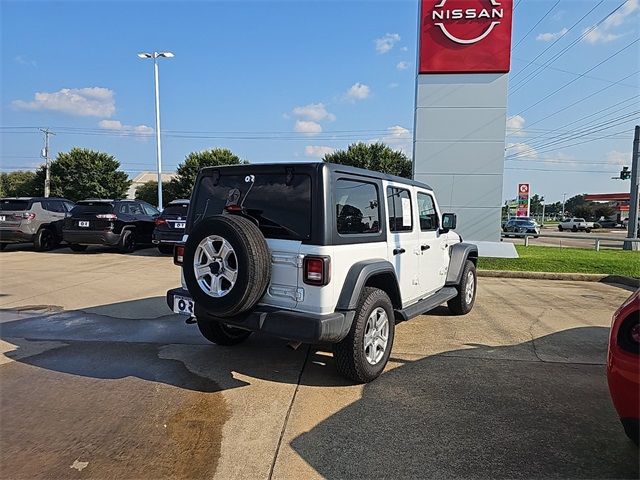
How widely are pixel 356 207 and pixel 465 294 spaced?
3.26 meters

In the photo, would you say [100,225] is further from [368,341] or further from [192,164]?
[192,164]

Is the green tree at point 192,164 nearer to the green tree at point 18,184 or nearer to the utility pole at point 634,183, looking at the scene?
the green tree at point 18,184

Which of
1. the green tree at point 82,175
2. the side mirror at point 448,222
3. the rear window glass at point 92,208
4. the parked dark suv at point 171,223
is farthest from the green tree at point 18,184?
the side mirror at point 448,222

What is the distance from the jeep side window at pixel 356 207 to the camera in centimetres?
362

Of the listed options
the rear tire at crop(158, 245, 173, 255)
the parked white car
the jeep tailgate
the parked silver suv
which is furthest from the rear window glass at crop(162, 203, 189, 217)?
the parked white car

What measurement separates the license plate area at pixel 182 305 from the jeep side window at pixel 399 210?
6.71 ft

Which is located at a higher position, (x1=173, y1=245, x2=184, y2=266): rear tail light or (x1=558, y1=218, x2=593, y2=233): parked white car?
(x1=173, y1=245, x2=184, y2=266): rear tail light

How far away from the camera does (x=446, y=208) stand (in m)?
13.6

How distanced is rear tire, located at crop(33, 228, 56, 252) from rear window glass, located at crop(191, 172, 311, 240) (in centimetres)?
1161

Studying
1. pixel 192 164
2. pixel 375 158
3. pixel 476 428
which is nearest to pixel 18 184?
pixel 192 164

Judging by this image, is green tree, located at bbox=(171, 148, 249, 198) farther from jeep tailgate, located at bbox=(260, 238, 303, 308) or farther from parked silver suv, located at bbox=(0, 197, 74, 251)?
jeep tailgate, located at bbox=(260, 238, 303, 308)

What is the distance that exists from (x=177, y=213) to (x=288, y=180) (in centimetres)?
879

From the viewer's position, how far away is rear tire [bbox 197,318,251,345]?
15.1 ft

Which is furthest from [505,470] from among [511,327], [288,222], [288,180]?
[511,327]
